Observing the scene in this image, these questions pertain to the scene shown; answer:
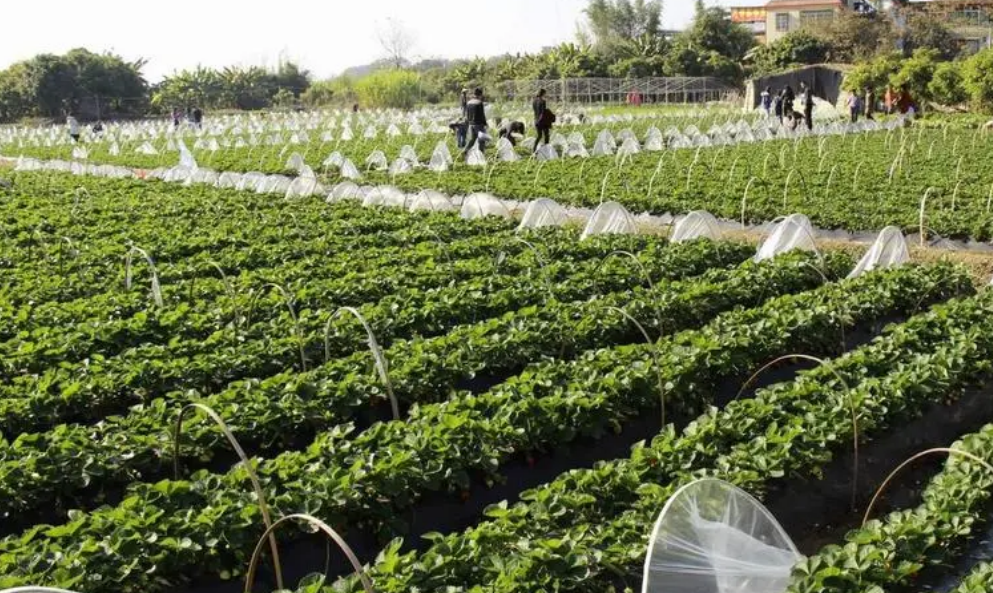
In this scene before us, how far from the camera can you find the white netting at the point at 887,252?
10.7 metres

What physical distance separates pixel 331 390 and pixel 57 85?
227ft

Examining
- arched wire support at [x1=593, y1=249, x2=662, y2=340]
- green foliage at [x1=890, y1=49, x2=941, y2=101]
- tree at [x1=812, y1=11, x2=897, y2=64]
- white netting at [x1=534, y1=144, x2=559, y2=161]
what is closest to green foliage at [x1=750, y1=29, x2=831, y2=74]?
tree at [x1=812, y1=11, x2=897, y2=64]

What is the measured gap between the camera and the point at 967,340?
7.45 metres

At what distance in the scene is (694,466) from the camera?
556cm

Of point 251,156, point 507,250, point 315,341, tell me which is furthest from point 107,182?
point 315,341

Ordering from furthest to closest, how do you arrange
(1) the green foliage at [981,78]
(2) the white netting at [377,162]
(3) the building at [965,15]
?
1. (3) the building at [965,15]
2. (1) the green foliage at [981,78]
3. (2) the white netting at [377,162]

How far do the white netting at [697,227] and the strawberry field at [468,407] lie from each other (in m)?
0.13

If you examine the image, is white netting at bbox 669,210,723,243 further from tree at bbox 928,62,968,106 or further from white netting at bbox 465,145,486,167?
tree at bbox 928,62,968,106

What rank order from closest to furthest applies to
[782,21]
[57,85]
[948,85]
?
1. [948,85]
2. [57,85]
3. [782,21]

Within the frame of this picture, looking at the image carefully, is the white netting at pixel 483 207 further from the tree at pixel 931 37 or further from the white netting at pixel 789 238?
the tree at pixel 931 37

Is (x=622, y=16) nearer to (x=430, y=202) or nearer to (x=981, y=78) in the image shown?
(x=981, y=78)

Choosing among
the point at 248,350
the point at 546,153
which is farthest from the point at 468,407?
the point at 546,153

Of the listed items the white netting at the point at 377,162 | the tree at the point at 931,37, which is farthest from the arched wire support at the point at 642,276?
the tree at the point at 931,37

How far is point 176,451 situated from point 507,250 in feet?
22.7
